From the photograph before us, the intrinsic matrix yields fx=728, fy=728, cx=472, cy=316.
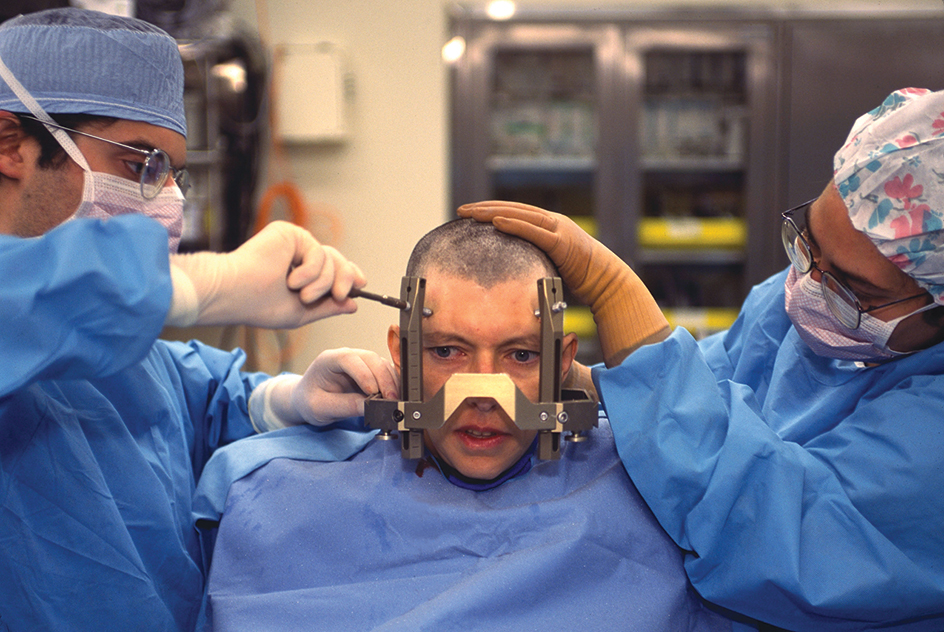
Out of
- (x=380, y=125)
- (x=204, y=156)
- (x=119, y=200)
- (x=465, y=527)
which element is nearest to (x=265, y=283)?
(x=119, y=200)

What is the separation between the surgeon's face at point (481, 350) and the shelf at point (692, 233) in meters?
2.74

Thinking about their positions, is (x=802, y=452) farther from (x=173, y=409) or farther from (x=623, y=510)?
(x=173, y=409)

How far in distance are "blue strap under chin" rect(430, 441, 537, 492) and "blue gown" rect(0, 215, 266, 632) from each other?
1.69 ft

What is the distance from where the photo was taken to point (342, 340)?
3.86 meters

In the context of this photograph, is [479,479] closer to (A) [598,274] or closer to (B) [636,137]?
(A) [598,274]

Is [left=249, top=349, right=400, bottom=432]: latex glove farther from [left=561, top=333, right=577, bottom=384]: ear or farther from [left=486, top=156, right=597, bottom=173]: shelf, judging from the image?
[left=486, top=156, right=597, bottom=173]: shelf

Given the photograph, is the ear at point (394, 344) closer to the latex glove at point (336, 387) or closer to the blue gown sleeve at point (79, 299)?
the latex glove at point (336, 387)

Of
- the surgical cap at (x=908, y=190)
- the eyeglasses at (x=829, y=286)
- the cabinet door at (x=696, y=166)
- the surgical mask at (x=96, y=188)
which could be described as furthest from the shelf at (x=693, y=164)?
the surgical mask at (x=96, y=188)

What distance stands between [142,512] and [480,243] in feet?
2.57

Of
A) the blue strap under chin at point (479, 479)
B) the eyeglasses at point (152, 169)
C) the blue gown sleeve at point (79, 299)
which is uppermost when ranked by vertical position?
the eyeglasses at point (152, 169)

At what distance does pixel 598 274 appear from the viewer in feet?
4.52

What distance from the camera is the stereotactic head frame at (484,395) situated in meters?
1.16

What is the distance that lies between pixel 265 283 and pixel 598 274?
63cm

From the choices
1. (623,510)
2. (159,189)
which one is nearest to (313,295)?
(159,189)
